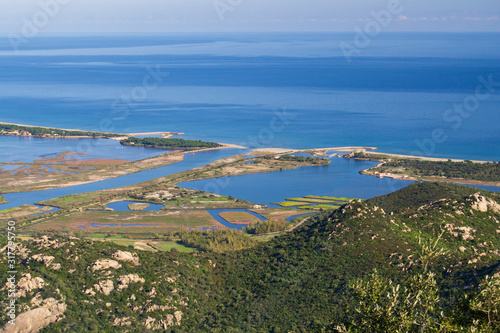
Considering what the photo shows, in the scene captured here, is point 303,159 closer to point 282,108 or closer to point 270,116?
point 270,116

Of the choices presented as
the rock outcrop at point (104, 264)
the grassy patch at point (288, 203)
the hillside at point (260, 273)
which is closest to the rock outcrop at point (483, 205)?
the hillside at point (260, 273)

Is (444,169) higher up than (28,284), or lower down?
higher up

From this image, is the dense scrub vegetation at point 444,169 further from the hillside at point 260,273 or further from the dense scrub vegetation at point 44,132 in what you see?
the dense scrub vegetation at point 44,132

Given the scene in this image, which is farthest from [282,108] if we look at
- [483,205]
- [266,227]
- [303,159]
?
[483,205]

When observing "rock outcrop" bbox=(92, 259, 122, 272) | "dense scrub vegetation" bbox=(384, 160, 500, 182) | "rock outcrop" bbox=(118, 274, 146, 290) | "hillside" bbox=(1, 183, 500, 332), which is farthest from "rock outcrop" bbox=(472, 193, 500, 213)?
"dense scrub vegetation" bbox=(384, 160, 500, 182)

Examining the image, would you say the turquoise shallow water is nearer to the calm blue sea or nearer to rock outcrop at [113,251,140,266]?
the calm blue sea

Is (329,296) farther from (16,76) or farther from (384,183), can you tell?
(16,76)
